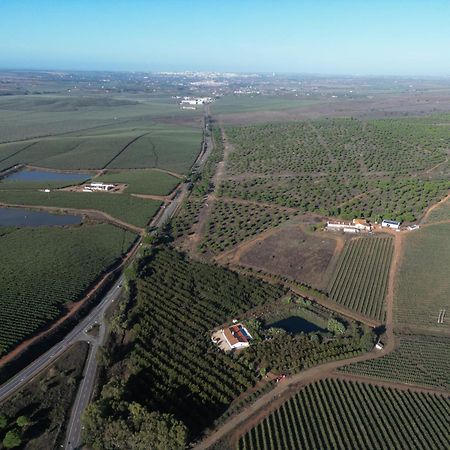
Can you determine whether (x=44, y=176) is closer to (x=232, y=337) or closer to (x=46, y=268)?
(x=46, y=268)

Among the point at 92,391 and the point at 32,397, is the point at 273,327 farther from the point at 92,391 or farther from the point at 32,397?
the point at 32,397

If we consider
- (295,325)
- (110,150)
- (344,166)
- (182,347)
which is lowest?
(295,325)

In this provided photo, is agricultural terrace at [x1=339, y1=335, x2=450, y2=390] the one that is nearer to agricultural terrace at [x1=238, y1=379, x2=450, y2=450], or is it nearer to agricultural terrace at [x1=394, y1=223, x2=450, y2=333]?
agricultural terrace at [x1=238, y1=379, x2=450, y2=450]

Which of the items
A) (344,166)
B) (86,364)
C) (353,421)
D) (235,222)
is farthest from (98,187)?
(353,421)

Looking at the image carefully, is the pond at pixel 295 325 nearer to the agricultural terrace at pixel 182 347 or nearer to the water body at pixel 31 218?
the agricultural terrace at pixel 182 347

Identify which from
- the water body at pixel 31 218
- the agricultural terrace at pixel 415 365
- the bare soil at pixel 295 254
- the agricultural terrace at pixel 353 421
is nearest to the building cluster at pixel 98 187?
the water body at pixel 31 218

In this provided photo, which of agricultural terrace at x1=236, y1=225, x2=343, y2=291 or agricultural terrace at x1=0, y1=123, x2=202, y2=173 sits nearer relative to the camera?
agricultural terrace at x1=236, y1=225, x2=343, y2=291

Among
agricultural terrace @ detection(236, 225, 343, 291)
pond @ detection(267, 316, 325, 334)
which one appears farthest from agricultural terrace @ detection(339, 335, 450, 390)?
agricultural terrace @ detection(236, 225, 343, 291)
